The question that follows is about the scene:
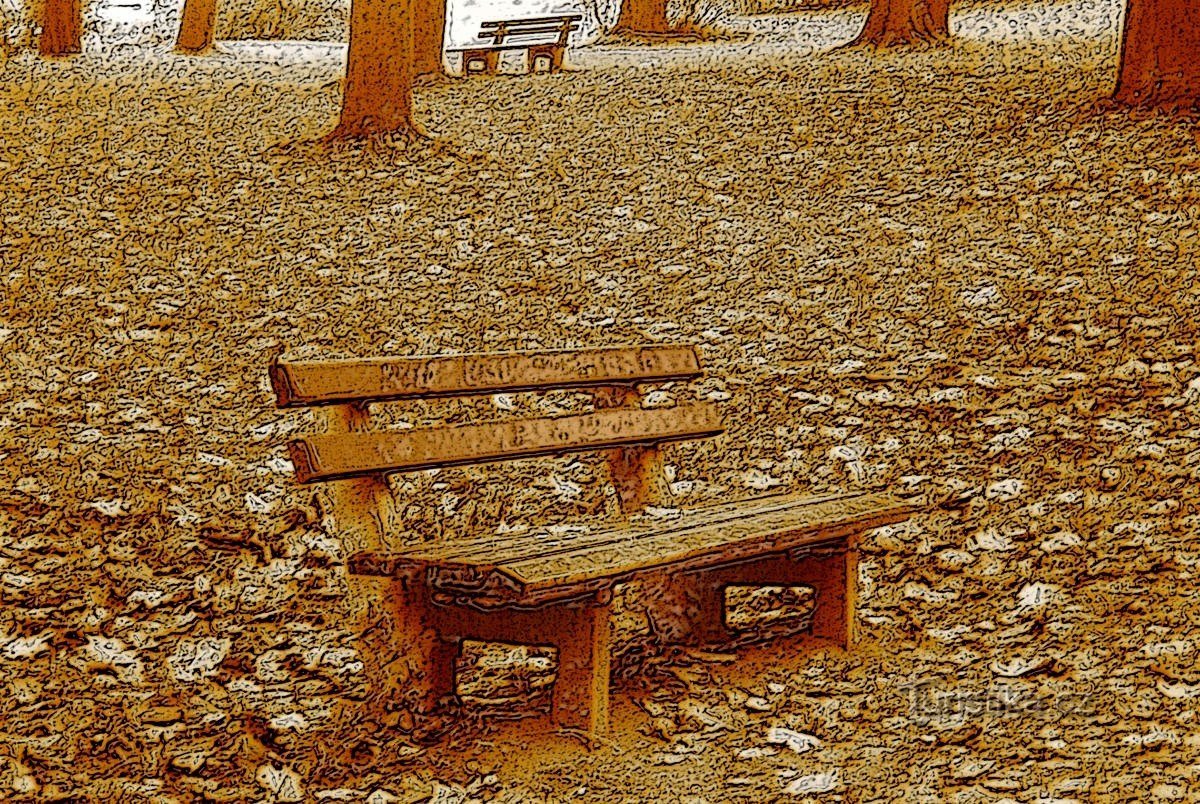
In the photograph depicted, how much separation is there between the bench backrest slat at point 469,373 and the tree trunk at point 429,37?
26.5 ft

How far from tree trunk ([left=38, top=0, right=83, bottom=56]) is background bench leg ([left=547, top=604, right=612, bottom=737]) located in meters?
11.6

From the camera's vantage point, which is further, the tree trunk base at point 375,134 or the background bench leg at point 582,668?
the tree trunk base at point 375,134

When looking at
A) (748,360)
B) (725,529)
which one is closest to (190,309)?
(748,360)

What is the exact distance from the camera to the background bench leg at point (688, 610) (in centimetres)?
414

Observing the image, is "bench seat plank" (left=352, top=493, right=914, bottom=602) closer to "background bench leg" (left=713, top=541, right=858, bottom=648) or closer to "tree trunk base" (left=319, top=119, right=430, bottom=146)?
"background bench leg" (left=713, top=541, right=858, bottom=648)

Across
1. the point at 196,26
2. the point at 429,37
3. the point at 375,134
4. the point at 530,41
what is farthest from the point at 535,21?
the point at 375,134

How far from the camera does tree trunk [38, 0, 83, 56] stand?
13273mm

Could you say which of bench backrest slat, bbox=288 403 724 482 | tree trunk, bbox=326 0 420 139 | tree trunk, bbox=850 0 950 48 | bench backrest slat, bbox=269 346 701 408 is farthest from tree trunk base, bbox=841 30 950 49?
bench backrest slat, bbox=288 403 724 482

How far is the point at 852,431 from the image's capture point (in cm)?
542

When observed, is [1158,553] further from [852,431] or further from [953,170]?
[953,170]

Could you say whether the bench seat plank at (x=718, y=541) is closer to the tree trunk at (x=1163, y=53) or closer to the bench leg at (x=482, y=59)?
the tree trunk at (x=1163, y=53)

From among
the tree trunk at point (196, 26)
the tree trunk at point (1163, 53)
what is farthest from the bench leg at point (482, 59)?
the tree trunk at point (1163, 53)

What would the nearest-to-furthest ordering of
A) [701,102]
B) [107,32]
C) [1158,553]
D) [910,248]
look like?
1. [1158,553]
2. [910,248]
3. [701,102]
4. [107,32]

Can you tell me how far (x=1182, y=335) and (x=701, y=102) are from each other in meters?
4.95
